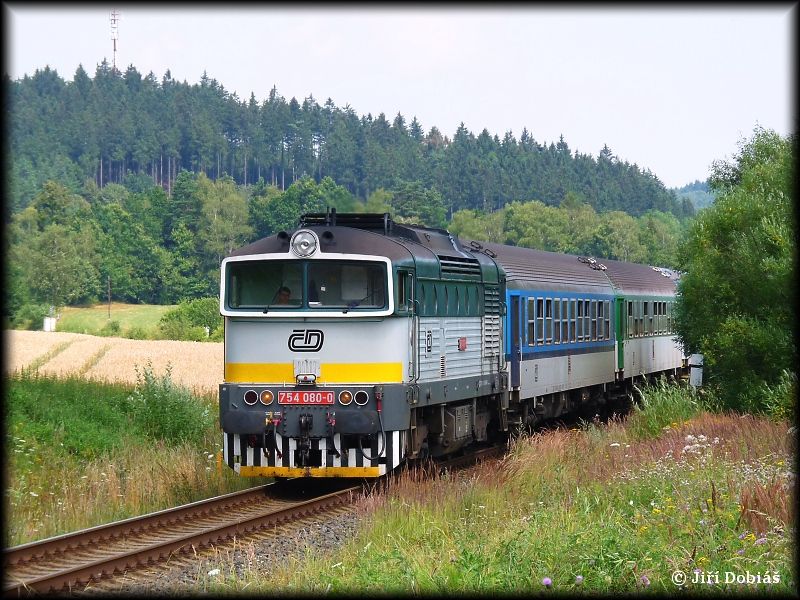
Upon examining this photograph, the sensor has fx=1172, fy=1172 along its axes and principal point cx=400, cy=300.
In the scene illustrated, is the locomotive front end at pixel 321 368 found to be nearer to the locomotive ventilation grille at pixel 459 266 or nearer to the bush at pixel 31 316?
the locomotive ventilation grille at pixel 459 266

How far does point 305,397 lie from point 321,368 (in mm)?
433

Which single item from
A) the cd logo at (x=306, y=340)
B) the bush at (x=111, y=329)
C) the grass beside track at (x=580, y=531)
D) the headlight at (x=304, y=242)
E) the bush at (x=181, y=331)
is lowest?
the bush at (x=111, y=329)

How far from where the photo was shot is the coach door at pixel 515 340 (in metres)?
20.9

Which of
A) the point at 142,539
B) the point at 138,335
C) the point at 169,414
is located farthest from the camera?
the point at 138,335

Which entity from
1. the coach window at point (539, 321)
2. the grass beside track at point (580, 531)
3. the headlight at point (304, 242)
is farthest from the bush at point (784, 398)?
the headlight at point (304, 242)

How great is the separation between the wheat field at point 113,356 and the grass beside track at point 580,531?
2483 centimetres

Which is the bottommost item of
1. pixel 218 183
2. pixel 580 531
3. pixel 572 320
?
pixel 580 531

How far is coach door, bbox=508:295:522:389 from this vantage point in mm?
20875

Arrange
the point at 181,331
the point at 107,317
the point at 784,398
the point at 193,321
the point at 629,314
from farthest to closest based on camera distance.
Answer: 1. the point at 107,317
2. the point at 193,321
3. the point at 181,331
4. the point at 629,314
5. the point at 784,398

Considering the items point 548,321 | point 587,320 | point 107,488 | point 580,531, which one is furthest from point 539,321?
point 580,531

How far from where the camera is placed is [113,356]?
51.8 metres

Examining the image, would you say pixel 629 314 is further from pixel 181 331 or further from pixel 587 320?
pixel 181 331

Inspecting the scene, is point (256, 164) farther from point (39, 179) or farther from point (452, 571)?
point (452, 571)

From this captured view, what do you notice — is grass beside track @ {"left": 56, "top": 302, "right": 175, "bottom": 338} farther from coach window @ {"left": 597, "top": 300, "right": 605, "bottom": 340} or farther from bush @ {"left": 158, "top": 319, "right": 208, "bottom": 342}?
coach window @ {"left": 597, "top": 300, "right": 605, "bottom": 340}
